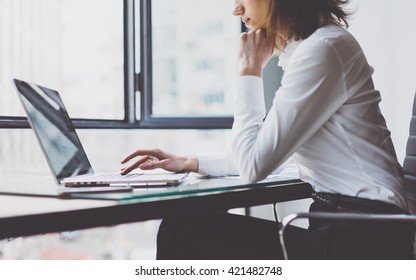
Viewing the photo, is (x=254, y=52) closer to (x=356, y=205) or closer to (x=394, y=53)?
(x=356, y=205)

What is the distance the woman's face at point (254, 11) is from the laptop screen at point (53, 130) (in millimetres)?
612

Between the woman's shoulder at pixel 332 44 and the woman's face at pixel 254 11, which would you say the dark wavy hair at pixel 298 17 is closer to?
the woman's face at pixel 254 11

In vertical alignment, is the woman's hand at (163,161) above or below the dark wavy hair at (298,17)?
below

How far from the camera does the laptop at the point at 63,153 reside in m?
0.99

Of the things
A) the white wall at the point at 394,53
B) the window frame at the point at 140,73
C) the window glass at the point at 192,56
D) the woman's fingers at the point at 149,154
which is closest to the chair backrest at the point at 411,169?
the white wall at the point at 394,53

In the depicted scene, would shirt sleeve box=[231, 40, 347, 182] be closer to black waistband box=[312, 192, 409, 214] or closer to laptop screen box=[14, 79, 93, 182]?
black waistband box=[312, 192, 409, 214]

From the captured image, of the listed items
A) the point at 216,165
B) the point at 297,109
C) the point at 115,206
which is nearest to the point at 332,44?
the point at 297,109

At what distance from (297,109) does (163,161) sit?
48 centimetres

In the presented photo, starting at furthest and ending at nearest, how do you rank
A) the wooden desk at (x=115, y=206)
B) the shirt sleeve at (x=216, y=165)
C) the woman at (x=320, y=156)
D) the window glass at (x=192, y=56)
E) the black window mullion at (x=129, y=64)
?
the window glass at (x=192, y=56)
the black window mullion at (x=129, y=64)
the shirt sleeve at (x=216, y=165)
the woman at (x=320, y=156)
the wooden desk at (x=115, y=206)

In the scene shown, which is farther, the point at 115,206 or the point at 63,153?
the point at 63,153

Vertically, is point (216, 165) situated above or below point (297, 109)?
below

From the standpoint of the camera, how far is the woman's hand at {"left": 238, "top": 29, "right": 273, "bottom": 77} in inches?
46.0

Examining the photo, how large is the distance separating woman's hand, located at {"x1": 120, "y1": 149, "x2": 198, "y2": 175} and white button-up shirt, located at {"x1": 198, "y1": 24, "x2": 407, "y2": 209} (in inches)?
11.2

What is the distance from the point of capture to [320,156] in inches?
41.5
